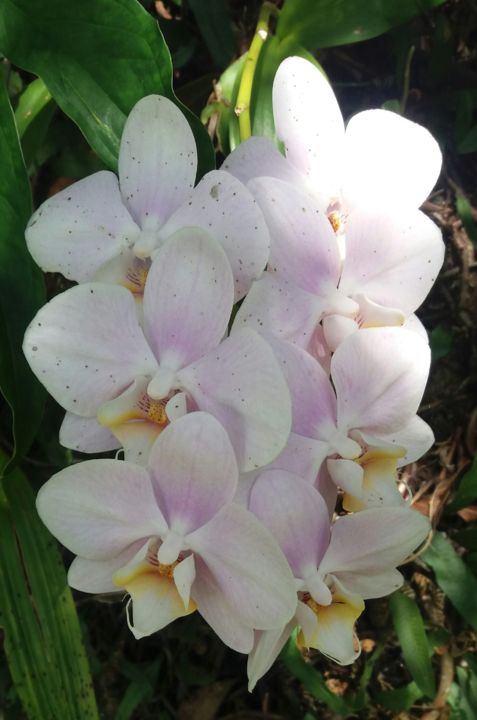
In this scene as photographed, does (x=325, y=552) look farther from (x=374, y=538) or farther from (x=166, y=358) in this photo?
(x=166, y=358)

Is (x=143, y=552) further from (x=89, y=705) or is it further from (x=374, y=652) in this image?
(x=374, y=652)

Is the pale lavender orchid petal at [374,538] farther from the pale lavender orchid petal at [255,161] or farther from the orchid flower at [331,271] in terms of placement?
the pale lavender orchid petal at [255,161]

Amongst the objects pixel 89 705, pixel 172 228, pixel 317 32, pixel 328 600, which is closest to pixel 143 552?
pixel 328 600

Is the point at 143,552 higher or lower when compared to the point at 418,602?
higher

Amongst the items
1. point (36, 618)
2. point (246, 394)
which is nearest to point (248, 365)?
point (246, 394)

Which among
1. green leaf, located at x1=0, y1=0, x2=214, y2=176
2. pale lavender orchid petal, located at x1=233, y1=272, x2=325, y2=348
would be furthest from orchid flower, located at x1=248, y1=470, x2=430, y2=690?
green leaf, located at x1=0, y1=0, x2=214, y2=176
